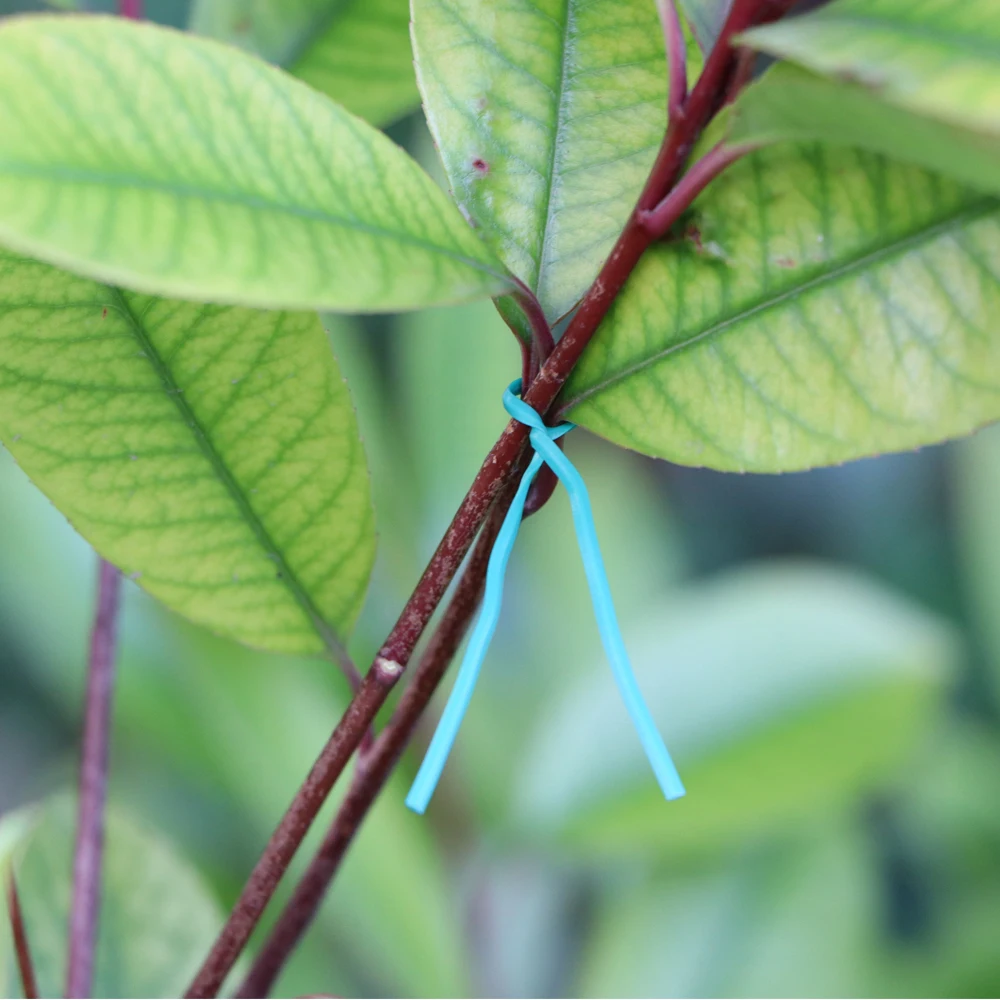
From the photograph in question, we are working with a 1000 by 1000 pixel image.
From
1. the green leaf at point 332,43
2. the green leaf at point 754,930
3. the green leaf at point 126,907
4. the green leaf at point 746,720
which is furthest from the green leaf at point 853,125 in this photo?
the green leaf at point 754,930

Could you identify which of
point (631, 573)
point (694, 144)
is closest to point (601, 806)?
point (631, 573)

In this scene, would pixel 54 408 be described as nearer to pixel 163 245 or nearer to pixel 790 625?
pixel 163 245

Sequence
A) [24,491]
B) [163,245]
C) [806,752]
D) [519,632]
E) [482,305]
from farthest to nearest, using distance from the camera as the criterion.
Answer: [519,632] → [482,305] → [24,491] → [806,752] → [163,245]

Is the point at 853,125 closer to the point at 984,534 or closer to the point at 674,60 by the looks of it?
the point at 674,60

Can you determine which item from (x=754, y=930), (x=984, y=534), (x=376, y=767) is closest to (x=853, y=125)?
(x=376, y=767)

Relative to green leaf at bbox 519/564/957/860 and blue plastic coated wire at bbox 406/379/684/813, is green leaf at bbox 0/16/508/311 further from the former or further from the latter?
green leaf at bbox 519/564/957/860

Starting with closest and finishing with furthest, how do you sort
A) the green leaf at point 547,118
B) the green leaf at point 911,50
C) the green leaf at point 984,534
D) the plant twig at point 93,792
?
the green leaf at point 911,50
the green leaf at point 547,118
the plant twig at point 93,792
the green leaf at point 984,534

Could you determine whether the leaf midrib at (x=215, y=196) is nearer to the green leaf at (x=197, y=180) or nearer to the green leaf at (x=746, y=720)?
the green leaf at (x=197, y=180)

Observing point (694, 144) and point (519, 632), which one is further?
point (519, 632)
